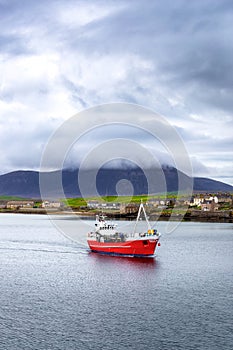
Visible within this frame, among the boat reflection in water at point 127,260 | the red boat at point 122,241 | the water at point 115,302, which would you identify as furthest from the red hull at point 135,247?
the water at point 115,302

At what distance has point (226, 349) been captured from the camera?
27094 millimetres

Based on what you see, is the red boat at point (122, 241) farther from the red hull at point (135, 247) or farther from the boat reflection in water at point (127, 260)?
the boat reflection in water at point (127, 260)

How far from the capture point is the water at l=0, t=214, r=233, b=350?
29.1 metres

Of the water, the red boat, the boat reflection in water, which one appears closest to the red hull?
the red boat

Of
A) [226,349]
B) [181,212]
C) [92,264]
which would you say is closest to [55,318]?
[226,349]

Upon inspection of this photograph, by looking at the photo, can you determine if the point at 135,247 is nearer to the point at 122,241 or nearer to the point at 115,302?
the point at 122,241

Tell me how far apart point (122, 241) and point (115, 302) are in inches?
1133

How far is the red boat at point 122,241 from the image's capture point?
210 ft

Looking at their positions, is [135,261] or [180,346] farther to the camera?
[135,261]

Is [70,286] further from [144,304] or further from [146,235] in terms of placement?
[146,235]

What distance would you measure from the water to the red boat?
1.81 m

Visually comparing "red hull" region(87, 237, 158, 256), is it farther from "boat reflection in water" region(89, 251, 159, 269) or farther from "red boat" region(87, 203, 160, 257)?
"boat reflection in water" region(89, 251, 159, 269)

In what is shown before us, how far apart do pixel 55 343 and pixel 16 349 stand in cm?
255

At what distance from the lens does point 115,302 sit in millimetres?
38500
